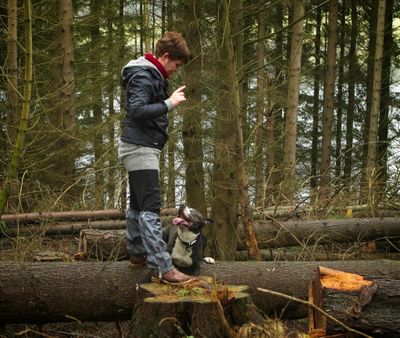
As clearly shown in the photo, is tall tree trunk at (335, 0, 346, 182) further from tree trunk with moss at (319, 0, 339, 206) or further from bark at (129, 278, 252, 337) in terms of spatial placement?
bark at (129, 278, 252, 337)

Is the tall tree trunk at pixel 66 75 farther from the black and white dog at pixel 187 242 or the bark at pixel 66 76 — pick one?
the black and white dog at pixel 187 242

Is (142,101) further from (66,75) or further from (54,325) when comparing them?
(66,75)

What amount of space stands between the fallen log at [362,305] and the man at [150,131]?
1188 mm

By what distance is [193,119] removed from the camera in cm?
732

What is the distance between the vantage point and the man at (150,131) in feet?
14.0

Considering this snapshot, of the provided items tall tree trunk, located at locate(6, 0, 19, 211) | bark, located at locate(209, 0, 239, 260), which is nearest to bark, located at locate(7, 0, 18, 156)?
tall tree trunk, located at locate(6, 0, 19, 211)

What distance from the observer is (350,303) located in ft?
12.4

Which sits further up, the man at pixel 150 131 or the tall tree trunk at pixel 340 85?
the tall tree trunk at pixel 340 85

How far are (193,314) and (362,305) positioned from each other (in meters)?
1.26

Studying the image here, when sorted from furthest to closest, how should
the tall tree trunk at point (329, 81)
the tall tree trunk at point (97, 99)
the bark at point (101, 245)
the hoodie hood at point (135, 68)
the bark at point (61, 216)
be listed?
the tall tree trunk at point (329, 81)
the tall tree trunk at point (97, 99)
the bark at point (61, 216)
the bark at point (101, 245)
the hoodie hood at point (135, 68)

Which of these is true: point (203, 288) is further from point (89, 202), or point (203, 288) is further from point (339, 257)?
point (89, 202)

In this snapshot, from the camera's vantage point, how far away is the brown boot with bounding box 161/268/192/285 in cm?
427

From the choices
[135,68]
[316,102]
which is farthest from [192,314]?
[316,102]

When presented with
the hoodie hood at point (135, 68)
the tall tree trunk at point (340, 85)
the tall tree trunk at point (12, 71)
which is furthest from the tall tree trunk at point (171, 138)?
the tall tree trunk at point (340, 85)
